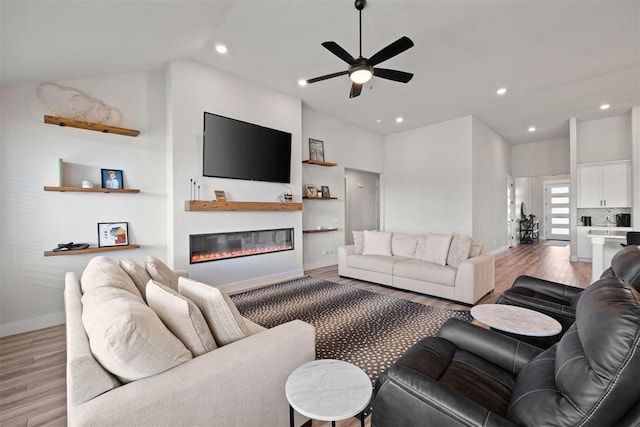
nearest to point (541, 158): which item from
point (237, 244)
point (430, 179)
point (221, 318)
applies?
point (430, 179)

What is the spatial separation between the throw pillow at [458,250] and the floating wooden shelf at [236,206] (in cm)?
261

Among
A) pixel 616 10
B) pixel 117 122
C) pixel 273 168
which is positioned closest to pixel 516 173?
pixel 616 10

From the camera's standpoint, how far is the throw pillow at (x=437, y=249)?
3.93m

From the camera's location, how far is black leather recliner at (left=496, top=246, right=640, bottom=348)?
5.40ft

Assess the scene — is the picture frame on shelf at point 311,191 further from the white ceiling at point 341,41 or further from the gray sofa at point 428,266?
the white ceiling at point 341,41

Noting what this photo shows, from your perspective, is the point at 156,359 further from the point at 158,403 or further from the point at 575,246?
the point at 575,246

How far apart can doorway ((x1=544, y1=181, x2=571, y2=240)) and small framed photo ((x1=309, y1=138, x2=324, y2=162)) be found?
10.2m

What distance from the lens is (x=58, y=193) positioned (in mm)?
3088

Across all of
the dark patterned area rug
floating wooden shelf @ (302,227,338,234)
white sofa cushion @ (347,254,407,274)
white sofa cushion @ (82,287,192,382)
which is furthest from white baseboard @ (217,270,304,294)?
white sofa cushion @ (82,287,192,382)

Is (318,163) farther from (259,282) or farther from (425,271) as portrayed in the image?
(425,271)

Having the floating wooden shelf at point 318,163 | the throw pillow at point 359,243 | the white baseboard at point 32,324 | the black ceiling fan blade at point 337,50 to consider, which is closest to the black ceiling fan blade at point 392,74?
the black ceiling fan blade at point 337,50

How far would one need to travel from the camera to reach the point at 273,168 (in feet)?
15.3

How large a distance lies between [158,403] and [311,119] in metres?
5.49

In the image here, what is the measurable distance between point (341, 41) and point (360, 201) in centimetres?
480
